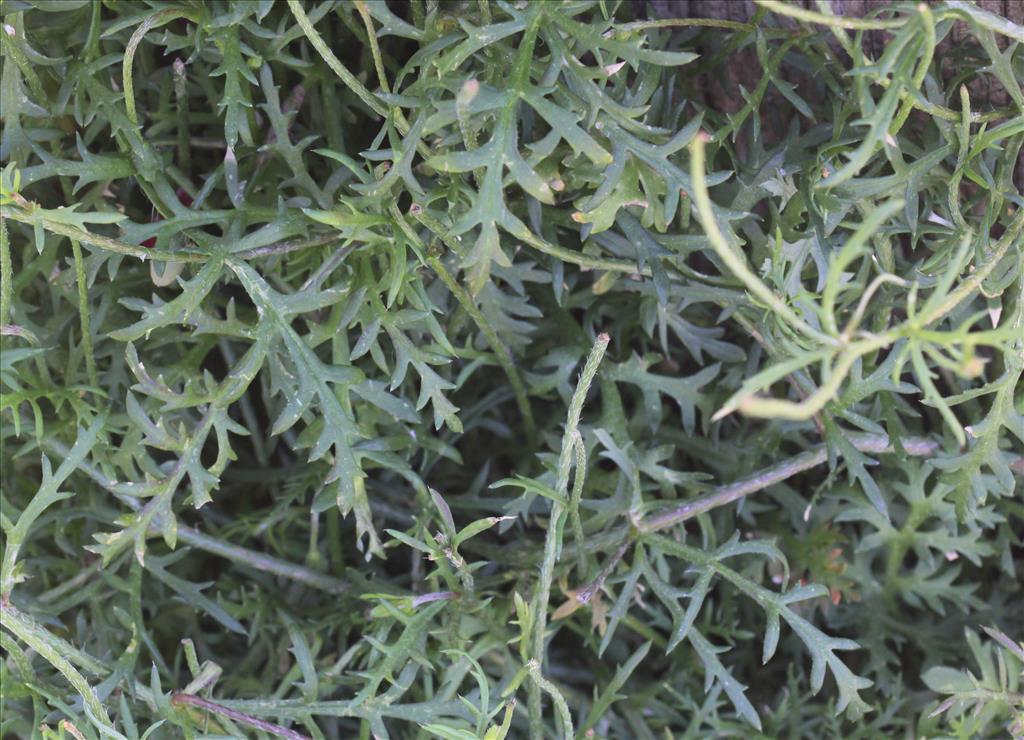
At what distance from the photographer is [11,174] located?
3.34ft

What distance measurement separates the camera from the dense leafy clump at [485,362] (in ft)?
3.34

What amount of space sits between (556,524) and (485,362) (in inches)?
10.6

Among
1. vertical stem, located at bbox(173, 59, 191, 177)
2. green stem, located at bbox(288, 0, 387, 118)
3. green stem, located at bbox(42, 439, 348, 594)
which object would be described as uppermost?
green stem, located at bbox(288, 0, 387, 118)

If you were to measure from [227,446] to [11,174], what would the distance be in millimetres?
370

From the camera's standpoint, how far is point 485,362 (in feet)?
4.11

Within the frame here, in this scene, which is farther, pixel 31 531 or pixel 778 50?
pixel 31 531

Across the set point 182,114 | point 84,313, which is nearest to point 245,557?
point 84,313

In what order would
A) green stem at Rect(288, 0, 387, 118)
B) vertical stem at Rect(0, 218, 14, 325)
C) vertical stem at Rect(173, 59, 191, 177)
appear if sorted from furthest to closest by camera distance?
vertical stem at Rect(173, 59, 191, 177) < vertical stem at Rect(0, 218, 14, 325) < green stem at Rect(288, 0, 387, 118)

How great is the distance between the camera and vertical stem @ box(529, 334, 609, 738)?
979mm

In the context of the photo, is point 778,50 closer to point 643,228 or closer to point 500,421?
point 643,228

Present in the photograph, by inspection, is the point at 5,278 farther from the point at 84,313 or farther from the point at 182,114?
the point at 182,114

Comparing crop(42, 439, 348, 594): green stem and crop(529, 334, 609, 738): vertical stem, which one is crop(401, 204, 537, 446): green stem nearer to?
crop(529, 334, 609, 738): vertical stem

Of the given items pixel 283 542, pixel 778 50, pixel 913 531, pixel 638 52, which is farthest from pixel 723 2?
pixel 283 542

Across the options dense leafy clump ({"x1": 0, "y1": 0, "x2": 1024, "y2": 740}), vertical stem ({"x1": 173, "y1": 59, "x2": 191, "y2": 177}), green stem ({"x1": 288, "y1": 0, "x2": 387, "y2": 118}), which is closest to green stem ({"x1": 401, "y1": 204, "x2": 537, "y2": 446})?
dense leafy clump ({"x1": 0, "y1": 0, "x2": 1024, "y2": 740})
